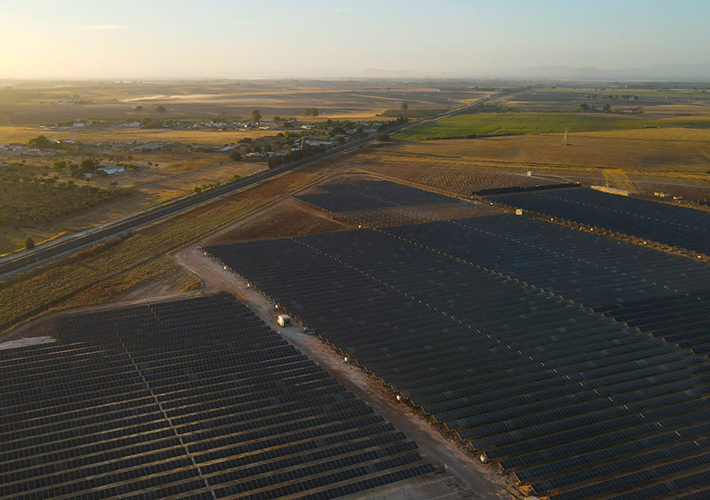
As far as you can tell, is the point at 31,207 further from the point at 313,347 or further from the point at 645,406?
the point at 645,406

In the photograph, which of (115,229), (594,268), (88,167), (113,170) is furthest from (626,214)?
(88,167)

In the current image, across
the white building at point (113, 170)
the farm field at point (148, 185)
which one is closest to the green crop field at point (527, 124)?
the farm field at point (148, 185)

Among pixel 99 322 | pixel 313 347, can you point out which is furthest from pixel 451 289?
pixel 99 322

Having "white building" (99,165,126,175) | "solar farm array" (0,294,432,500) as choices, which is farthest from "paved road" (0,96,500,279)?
"white building" (99,165,126,175)

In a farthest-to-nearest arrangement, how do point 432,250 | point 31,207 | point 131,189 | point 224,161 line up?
point 224,161 → point 131,189 → point 31,207 → point 432,250

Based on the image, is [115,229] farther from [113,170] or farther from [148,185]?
[113,170]
